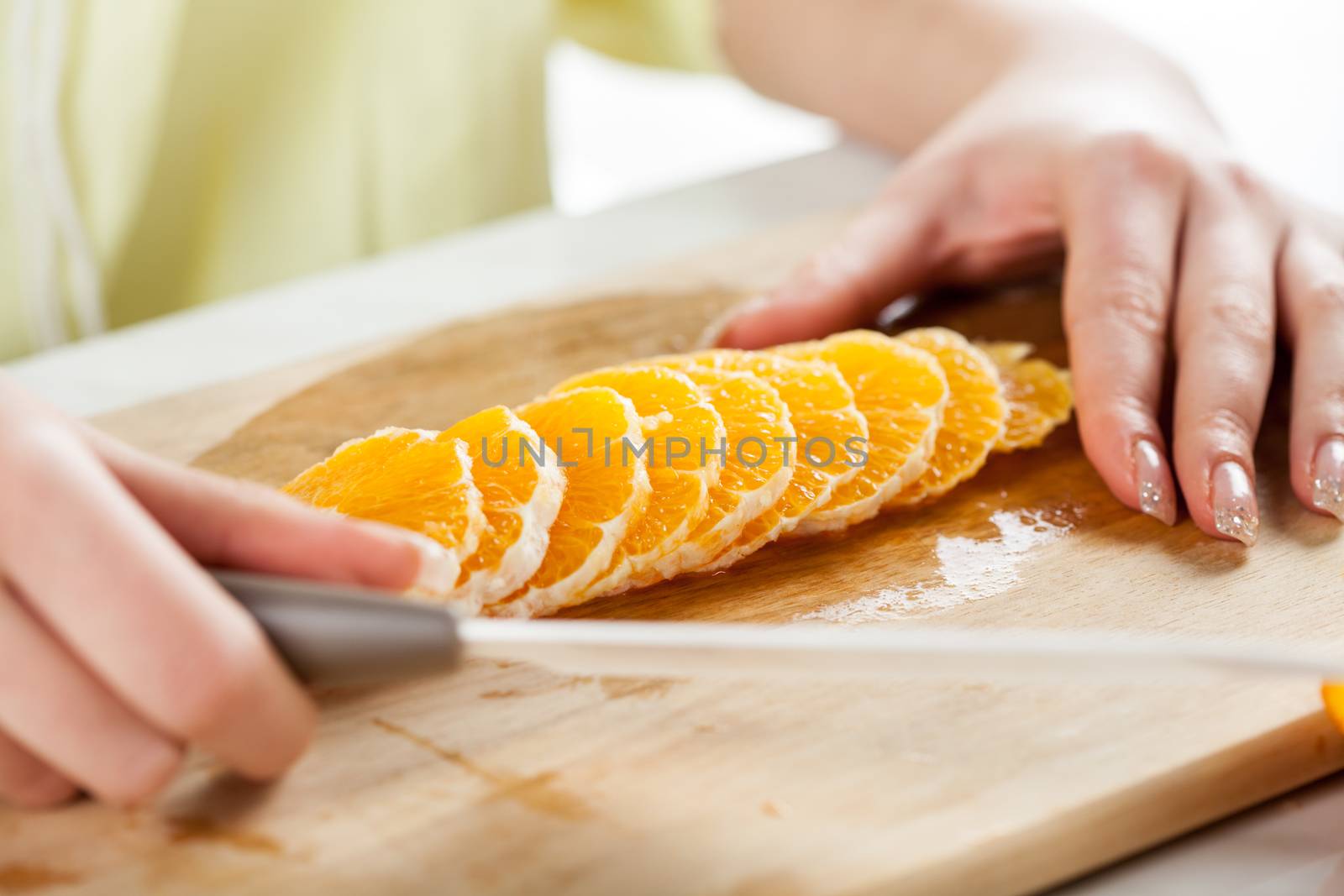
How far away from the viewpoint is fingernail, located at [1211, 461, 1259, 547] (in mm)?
1805

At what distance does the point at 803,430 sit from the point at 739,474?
18cm

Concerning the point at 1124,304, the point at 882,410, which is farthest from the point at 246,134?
the point at 1124,304

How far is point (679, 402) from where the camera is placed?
1865 millimetres

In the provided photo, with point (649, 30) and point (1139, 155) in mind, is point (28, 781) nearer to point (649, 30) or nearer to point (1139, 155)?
point (1139, 155)

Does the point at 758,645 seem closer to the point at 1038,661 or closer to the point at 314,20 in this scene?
the point at 1038,661

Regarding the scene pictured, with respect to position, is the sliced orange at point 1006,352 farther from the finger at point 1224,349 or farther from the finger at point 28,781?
the finger at point 28,781

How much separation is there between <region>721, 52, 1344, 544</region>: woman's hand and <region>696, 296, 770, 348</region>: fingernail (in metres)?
0.01

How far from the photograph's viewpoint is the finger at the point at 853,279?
7.60 ft

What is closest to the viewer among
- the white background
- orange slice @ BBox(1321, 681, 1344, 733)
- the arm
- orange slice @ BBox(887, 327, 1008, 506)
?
orange slice @ BBox(1321, 681, 1344, 733)

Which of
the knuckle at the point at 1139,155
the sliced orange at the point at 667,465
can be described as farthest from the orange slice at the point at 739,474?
the knuckle at the point at 1139,155

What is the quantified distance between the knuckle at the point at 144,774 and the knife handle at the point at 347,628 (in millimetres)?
144

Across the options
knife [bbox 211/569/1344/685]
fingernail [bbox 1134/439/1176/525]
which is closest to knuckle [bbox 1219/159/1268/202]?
fingernail [bbox 1134/439/1176/525]

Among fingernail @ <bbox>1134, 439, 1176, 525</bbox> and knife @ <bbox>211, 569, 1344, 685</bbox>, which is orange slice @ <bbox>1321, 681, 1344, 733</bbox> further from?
fingernail @ <bbox>1134, 439, 1176, 525</bbox>

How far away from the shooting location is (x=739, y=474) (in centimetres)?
182
